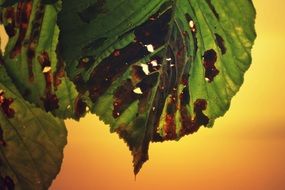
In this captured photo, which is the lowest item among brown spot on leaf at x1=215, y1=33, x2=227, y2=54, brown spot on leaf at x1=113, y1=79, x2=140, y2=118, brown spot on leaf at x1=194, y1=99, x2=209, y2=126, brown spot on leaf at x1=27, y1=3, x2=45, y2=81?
brown spot on leaf at x1=194, y1=99, x2=209, y2=126

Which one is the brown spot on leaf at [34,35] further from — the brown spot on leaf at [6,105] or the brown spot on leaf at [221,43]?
the brown spot on leaf at [221,43]

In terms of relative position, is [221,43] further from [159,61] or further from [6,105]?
[6,105]

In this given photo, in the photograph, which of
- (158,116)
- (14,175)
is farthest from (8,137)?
(158,116)

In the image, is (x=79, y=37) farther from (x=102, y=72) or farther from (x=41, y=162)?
(x=41, y=162)

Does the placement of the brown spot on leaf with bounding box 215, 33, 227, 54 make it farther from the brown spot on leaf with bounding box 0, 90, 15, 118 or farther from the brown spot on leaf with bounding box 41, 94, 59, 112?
the brown spot on leaf with bounding box 0, 90, 15, 118

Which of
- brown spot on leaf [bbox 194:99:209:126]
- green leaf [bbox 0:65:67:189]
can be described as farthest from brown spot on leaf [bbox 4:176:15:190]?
brown spot on leaf [bbox 194:99:209:126]

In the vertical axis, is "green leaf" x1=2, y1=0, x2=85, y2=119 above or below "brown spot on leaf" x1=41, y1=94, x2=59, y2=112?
above

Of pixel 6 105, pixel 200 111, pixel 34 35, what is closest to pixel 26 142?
pixel 6 105
